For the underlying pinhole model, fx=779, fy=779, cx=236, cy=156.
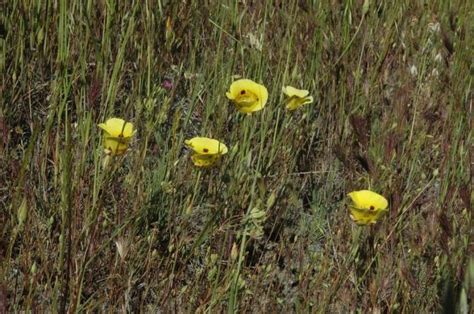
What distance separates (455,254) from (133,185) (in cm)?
78

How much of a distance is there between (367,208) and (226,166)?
0.44m

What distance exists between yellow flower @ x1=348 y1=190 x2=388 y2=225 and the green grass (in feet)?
0.24

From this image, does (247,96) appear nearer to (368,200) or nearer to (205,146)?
(205,146)

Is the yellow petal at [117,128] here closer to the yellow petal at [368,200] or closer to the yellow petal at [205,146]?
the yellow petal at [205,146]

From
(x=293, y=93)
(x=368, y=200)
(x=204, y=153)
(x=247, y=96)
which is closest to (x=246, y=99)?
(x=247, y=96)

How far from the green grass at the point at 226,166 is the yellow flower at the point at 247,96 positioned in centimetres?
10

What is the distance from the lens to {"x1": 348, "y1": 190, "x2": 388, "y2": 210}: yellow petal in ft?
5.53

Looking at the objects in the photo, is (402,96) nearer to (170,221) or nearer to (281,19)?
(281,19)

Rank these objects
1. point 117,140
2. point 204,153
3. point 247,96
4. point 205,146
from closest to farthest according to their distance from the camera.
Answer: point 117,140 < point 204,153 < point 205,146 < point 247,96

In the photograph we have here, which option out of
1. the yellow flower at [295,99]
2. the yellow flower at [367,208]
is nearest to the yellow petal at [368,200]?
the yellow flower at [367,208]

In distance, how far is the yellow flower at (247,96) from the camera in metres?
1.85

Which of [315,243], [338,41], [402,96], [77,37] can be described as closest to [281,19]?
[338,41]

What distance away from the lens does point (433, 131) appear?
245cm

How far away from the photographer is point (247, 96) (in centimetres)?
190
